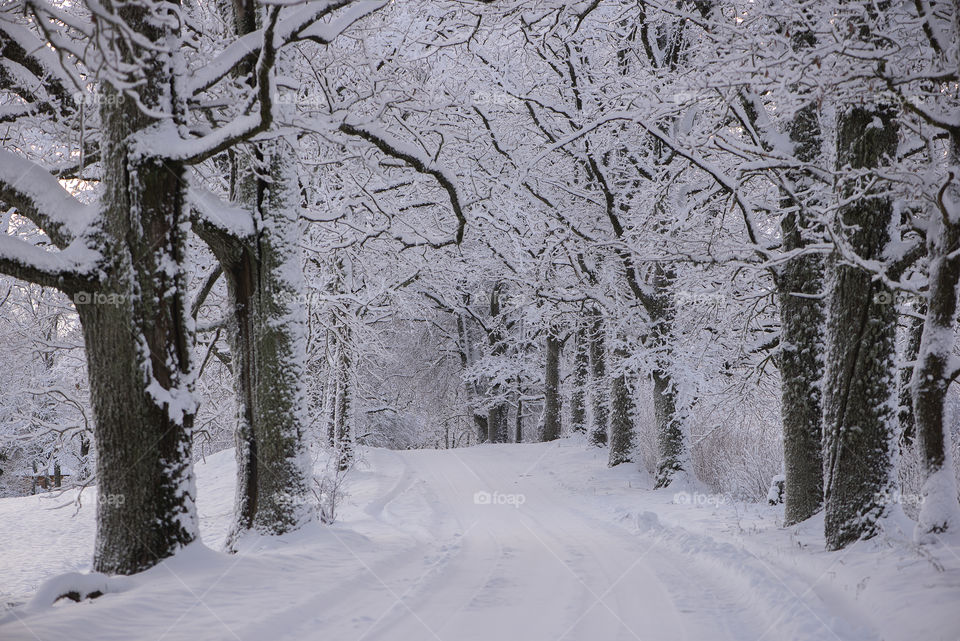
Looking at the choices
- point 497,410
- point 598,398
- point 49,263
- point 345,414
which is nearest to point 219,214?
point 49,263

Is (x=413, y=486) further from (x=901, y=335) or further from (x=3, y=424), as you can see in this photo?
(x=3, y=424)

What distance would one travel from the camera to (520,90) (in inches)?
464

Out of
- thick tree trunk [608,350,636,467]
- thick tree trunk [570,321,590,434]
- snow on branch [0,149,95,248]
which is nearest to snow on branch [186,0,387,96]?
snow on branch [0,149,95,248]

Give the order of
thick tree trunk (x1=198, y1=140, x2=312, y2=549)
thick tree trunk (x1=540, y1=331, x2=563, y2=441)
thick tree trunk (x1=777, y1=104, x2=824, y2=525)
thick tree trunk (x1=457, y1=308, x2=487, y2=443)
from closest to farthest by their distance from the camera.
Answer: thick tree trunk (x1=198, y1=140, x2=312, y2=549) → thick tree trunk (x1=777, y1=104, x2=824, y2=525) → thick tree trunk (x1=540, y1=331, x2=563, y2=441) → thick tree trunk (x1=457, y1=308, x2=487, y2=443)

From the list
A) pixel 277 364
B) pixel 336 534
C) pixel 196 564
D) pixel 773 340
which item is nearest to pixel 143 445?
pixel 196 564

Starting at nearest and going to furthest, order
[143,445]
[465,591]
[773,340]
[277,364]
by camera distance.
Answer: [143,445] → [465,591] → [277,364] → [773,340]

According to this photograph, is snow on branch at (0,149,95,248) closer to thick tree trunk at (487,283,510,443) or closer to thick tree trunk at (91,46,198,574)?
thick tree trunk at (91,46,198,574)

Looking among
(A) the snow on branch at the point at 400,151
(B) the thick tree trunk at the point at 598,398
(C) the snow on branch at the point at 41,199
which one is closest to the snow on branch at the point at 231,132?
(C) the snow on branch at the point at 41,199

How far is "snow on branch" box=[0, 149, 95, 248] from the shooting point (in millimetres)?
5211

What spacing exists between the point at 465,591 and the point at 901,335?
11.1 metres

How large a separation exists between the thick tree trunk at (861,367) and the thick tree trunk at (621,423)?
9004 mm

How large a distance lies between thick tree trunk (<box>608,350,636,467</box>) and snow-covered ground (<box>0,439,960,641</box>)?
5355 mm

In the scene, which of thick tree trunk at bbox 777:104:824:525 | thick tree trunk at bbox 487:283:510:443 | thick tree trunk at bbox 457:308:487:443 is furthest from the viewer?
thick tree trunk at bbox 457:308:487:443

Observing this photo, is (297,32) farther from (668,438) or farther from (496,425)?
(496,425)
